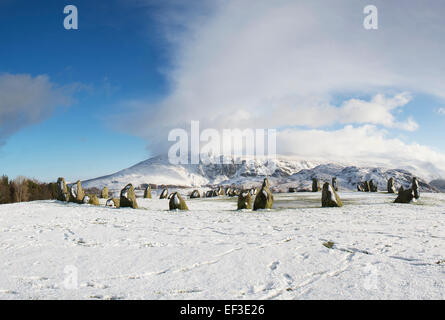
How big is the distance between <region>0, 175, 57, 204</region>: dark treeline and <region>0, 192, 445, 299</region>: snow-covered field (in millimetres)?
49850

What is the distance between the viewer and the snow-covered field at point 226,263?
16.5 ft

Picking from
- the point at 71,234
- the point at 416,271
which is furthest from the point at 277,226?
the point at 71,234

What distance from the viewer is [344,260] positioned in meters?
6.79

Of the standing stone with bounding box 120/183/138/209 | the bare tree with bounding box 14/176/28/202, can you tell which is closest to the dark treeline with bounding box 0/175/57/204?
the bare tree with bounding box 14/176/28/202

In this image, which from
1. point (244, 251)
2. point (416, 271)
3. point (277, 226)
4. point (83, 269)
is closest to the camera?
point (416, 271)

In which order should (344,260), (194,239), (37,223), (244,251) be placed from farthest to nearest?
1. (37,223)
2. (194,239)
3. (244,251)
4. (344,260)

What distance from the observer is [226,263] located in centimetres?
666

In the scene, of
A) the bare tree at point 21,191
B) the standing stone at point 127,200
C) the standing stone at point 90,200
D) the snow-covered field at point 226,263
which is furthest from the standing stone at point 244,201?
the bare tree at point 21,191

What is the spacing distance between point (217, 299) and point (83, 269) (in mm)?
3541

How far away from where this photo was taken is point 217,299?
480cm

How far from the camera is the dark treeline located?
2122 inches
